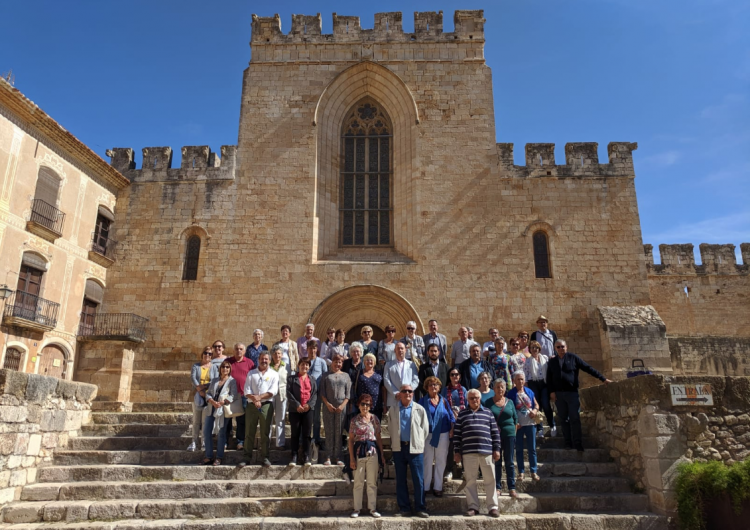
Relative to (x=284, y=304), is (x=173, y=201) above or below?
above

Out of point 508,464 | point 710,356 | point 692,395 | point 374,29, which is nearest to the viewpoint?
point 508,464

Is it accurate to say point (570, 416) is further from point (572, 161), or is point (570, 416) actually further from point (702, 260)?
point (702, 260)

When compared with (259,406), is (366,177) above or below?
above

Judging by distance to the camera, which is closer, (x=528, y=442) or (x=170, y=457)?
(x=528, y=442)

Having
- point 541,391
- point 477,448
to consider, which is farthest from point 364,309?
point 477,448

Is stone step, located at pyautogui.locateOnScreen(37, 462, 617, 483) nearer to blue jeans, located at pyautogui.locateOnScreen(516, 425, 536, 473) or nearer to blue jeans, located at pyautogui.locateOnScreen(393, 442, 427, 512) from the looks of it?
Result: blue jeans, located at pyautogui.locateOnScreen(393, 442, 427, 512)

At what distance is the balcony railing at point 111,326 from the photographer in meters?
12.7

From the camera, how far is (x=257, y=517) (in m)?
5.61

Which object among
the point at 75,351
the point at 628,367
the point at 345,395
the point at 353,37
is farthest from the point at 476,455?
the point at 353,37

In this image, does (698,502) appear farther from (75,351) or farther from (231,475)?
(75,351)

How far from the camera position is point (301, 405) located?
255 inches

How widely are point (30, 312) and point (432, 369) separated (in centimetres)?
995

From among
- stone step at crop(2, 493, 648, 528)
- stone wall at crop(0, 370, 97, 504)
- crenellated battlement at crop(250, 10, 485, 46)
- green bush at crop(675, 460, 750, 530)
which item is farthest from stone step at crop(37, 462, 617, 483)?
crenellated battlement at crop(250, 10, 485, 46)

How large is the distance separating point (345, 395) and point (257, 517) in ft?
5.51
